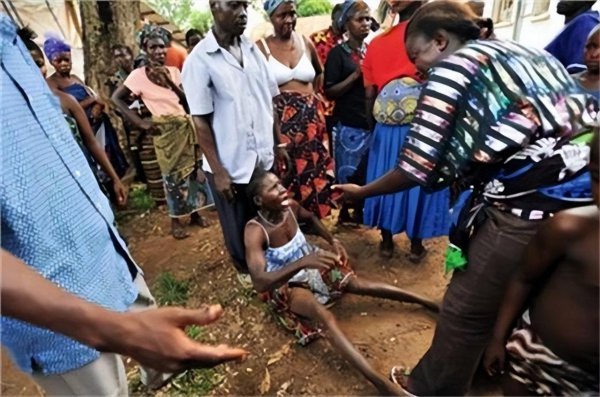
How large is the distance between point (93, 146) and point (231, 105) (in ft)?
2.55

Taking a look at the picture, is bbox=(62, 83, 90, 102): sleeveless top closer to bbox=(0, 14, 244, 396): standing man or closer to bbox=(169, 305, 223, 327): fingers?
bbox=(0, 14, 244, 396): standing man

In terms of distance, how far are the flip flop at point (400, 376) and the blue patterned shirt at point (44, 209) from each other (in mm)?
1367

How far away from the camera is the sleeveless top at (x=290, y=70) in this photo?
10.1 ft

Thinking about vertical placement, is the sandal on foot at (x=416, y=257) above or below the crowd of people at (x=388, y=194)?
below

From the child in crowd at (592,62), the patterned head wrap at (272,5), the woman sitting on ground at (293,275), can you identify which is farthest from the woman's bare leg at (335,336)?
the patterned head wrap at (272,5)

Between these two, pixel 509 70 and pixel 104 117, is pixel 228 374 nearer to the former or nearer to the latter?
pixel 509 70

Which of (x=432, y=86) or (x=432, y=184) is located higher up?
(x=432, y=86)

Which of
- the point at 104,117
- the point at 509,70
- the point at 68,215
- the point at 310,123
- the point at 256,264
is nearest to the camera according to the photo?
the point at 68,215

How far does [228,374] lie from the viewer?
2.30 meters

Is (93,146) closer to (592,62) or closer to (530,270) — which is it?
(530,270)

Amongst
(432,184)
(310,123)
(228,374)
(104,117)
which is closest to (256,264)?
(228,374)

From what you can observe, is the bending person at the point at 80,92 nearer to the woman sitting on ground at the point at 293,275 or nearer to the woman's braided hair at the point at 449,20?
the woman sitting on ground at the point at 293,275

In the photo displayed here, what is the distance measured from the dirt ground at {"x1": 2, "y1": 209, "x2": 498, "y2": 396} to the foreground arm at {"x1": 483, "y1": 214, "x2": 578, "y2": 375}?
78 cm

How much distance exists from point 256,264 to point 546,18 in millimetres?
7892
